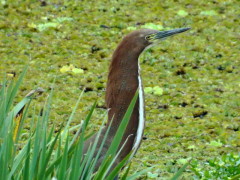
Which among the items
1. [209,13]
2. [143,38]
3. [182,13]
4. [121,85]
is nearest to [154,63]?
[182,13]

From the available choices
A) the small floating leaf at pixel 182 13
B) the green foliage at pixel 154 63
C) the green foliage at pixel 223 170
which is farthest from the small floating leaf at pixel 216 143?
the small floating leaf at pixel 182 13

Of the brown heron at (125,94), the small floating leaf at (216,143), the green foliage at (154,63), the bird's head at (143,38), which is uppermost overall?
the bird's head at (143,38)

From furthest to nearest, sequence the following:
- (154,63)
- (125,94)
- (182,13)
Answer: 1. (182,13)
2. (154,63)
3. (125,94)

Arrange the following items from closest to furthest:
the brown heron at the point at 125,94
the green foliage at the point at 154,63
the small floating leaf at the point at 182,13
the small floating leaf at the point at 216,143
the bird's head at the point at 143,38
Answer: the brown heron at the point at 125,94 → the bird's head at the point at 143,38 → the small floating leaf at the point at 216,143 → the green foliage at the point at 154,63 → the small floating leaf at the point at 182,13

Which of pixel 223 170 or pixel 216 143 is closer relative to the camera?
pixel 223 170

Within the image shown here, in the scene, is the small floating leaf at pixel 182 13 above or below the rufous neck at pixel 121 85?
below

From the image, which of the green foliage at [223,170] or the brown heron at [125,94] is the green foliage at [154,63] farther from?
the brown heron at [125,94]

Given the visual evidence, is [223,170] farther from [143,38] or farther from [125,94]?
[143,38]

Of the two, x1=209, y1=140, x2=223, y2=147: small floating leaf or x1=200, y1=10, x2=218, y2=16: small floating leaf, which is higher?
x1=200, y1=10, x2=218, y2=16: small floating leaf

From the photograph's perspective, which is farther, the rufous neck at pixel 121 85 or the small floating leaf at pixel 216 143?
the small floating leaf at pixel 216 143

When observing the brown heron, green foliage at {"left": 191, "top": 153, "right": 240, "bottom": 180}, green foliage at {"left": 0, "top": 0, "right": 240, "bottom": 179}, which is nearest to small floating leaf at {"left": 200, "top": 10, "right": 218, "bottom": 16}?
green foliage at {"left": 0, "top": 0, "right": 240, "bottom": 179}

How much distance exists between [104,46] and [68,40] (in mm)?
452

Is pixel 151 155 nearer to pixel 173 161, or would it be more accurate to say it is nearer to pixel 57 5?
pixel 173 161

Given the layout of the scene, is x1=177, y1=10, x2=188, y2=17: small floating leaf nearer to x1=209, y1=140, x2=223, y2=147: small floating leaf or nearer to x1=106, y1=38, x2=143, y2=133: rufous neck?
x1=209, y1=140, x2=223, y2=147: small floating leaf
